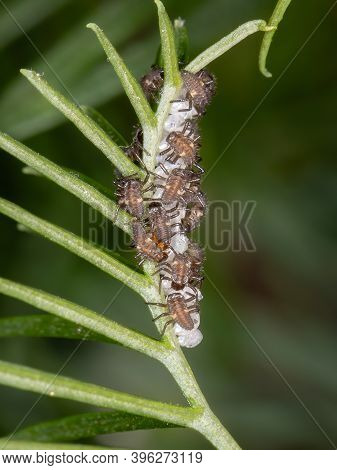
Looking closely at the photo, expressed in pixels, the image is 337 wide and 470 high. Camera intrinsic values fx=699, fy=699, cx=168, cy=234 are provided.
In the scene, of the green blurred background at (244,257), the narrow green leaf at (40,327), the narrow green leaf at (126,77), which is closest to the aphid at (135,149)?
the narrow green leaf at (126,77)

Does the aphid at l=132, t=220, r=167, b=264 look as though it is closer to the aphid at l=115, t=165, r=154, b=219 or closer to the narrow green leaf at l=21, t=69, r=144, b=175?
the aphid at l=115, t=165, r=154, b=219

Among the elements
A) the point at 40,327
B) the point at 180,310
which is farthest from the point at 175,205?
the point at 40,327

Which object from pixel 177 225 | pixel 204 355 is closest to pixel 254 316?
pixel 204 355

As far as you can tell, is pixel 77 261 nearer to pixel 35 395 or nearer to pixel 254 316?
pixel 35 395

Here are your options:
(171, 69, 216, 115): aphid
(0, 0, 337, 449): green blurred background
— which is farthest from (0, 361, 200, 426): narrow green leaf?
(0, 0, 337, 449): green blurred background

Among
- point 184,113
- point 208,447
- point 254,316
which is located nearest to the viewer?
point 184,113

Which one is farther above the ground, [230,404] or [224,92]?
[224,92]

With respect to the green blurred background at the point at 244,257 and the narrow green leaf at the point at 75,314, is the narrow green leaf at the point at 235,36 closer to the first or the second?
the narrow green leaf at the point at 75,314
